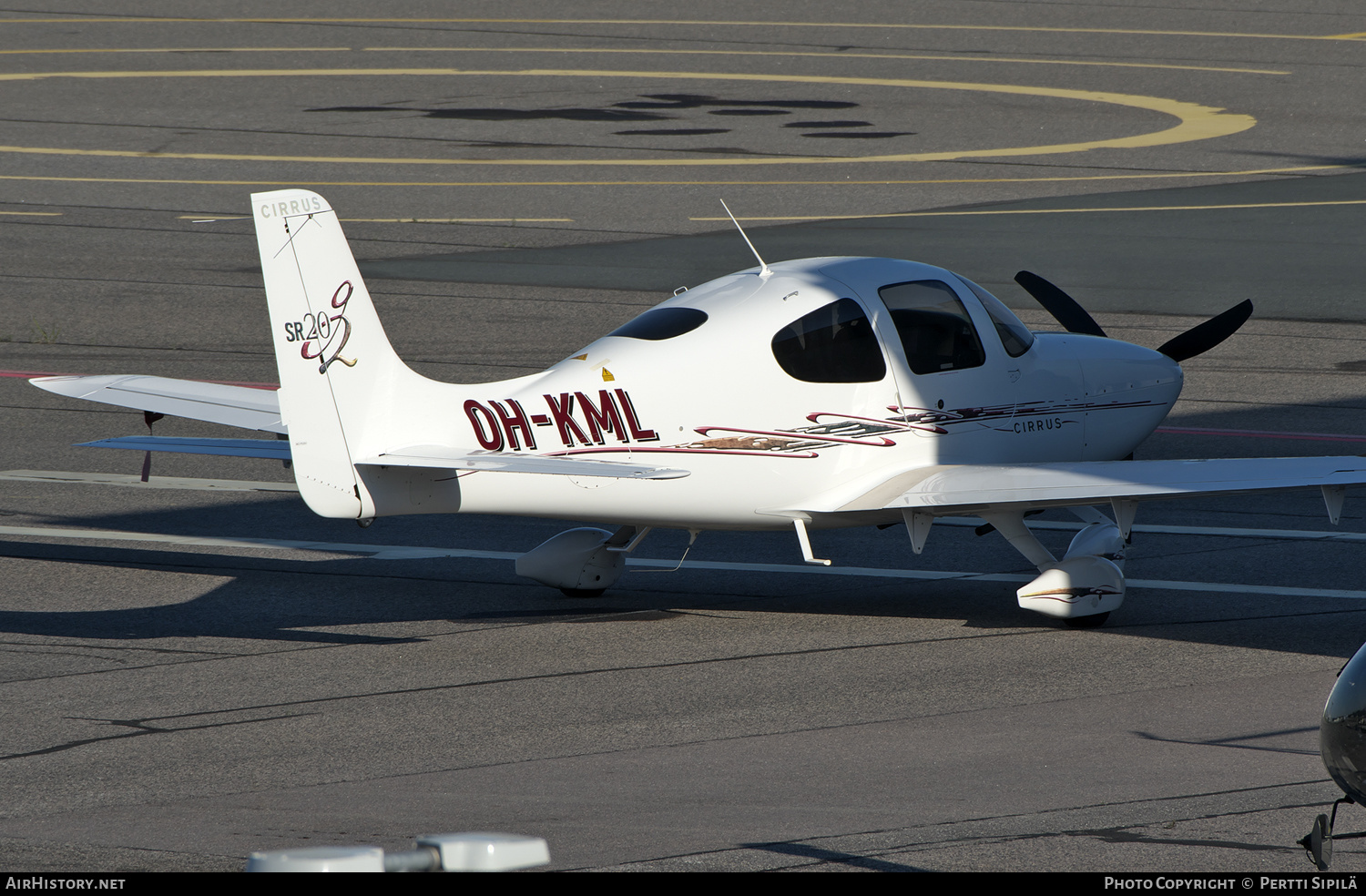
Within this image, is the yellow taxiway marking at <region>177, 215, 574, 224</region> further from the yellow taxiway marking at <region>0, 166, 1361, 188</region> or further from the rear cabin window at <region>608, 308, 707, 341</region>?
the rear cabin window at <region>608, 308, 707, 341</region>

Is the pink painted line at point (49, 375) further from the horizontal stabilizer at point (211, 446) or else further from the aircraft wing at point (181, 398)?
the horizontal stabilizer at point (211, 446)

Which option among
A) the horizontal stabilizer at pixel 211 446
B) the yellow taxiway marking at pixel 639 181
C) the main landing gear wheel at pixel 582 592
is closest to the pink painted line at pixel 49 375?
the horizontal stabilizer at pixel 211 446

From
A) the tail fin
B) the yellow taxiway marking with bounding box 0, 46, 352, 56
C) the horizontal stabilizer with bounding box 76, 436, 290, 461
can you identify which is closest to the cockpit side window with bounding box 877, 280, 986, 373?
the tail fin

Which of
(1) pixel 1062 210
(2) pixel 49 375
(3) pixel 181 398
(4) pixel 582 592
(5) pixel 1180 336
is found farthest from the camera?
(1) pixel 1062 210

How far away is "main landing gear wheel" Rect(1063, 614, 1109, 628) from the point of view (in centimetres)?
1235

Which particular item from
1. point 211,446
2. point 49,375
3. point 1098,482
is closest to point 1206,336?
point 1098,482

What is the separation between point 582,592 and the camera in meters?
13.4

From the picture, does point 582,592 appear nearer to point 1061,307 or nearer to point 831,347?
point 831,347

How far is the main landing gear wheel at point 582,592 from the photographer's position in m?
13.4

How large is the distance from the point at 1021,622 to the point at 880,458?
149cm

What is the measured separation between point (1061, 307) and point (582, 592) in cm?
548

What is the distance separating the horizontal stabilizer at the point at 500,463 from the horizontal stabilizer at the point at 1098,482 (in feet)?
6.06

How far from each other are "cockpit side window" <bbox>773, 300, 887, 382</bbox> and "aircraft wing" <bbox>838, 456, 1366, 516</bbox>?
0.81 meters
